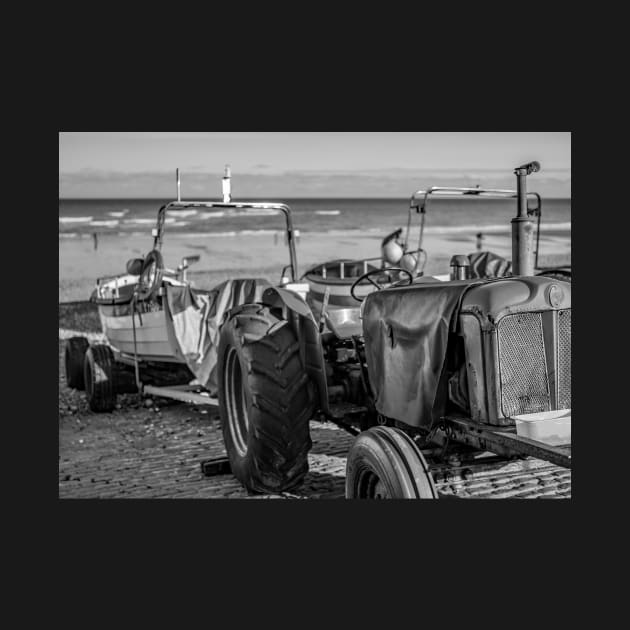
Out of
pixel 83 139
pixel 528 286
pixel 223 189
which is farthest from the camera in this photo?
pixel 223 189

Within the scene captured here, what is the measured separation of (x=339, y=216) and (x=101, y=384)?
3.04 m

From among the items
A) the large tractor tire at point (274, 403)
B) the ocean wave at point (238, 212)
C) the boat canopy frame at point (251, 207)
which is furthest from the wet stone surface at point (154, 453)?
the ocean wave at point (238, 212)

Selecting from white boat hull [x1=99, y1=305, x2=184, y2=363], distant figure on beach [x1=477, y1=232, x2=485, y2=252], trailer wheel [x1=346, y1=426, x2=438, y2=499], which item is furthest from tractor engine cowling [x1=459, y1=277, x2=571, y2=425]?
distant figure on beach [x1=477, y1=232, x2=485, y2=252]

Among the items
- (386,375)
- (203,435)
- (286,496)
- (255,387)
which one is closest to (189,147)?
(255,387)

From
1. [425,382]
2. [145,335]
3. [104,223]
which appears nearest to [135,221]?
[145,335]

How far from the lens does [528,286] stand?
2.65 meters

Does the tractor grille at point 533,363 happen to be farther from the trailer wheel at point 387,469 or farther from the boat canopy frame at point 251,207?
the boat canopy frame at point 251,207

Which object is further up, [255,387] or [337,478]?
[255,387]

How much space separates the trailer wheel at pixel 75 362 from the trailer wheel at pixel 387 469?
14.4 feet

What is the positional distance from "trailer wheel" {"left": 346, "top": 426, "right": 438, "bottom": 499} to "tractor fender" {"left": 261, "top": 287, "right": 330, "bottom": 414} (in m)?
0.73

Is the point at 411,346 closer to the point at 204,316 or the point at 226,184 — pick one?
the point at 226,184

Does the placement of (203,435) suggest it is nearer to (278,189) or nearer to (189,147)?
(278,189)

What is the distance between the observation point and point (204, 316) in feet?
18.5

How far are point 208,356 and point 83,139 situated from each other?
94.2 inches
